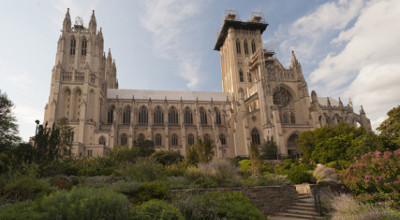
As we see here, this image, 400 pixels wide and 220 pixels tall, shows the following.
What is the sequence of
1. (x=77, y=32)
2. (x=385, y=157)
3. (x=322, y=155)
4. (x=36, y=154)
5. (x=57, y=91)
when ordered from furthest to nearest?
(x=77, y=32), (x=57, y=91), (x=322, y=155), (x=36, y=154), (x=385, y=157)

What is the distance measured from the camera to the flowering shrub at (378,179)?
26.6 feet

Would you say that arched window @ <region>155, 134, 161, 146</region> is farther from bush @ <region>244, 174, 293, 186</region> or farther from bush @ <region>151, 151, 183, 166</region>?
bush @ <region>244, 174, 293, 186</region>

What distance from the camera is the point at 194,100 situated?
173 feet

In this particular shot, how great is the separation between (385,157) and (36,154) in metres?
19.5

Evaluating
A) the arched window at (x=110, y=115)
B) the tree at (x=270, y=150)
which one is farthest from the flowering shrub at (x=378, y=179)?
the arched window at (x=110, y=115)

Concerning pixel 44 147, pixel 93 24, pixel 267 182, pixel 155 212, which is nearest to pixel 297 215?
pixel 267 182

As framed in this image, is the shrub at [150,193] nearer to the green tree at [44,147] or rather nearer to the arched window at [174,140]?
the green tree at [44,147]

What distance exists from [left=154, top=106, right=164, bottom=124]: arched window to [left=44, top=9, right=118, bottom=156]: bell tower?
35.3 ft

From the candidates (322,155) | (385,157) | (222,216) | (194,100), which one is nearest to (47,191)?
(222,216)

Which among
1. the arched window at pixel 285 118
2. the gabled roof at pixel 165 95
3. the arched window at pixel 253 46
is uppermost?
the arched window at pixel 253 46

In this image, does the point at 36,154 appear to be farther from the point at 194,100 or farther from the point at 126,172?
the point at 194,100

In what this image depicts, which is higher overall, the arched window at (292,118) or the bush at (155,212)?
the arched window at (292,118)

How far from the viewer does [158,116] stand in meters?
49.3

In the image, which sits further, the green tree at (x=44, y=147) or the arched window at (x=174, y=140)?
the arched window at (x=174, y=140)
